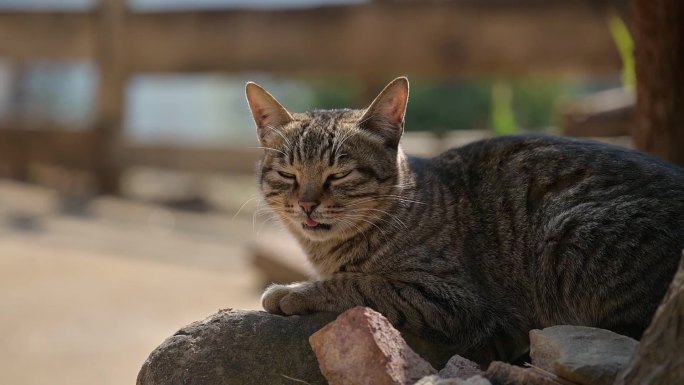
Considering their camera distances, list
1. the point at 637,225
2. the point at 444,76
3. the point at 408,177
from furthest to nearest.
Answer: the point at 444,76 → the point at 408,177 → the point at 637,225

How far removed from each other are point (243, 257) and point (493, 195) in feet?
17.0

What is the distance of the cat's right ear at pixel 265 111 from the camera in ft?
13.0

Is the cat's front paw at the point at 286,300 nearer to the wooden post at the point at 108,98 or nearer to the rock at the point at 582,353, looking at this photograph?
the rock at the point at 582,353

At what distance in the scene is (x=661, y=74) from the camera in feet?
16.3

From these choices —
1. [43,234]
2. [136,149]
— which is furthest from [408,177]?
[136,149]

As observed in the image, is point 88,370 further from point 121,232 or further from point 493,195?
point 121,232

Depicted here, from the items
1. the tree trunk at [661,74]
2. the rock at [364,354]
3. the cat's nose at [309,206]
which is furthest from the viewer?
the tree trunk at [661,74]

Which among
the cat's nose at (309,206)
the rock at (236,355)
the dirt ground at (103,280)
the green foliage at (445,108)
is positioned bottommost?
the dirt ground at (103,280)

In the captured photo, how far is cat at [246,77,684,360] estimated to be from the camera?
120 inches

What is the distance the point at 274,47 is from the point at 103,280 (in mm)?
3956

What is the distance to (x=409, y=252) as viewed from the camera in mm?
3514

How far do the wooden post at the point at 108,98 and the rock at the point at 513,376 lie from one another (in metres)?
9.81

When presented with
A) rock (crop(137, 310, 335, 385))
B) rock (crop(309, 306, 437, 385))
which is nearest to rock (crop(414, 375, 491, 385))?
rock (crop(309, 306, 437, 385))

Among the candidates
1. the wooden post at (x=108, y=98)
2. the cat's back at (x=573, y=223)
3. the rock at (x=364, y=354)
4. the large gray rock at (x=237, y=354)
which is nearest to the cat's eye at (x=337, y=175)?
the cat's back at (x=573, y=223)
